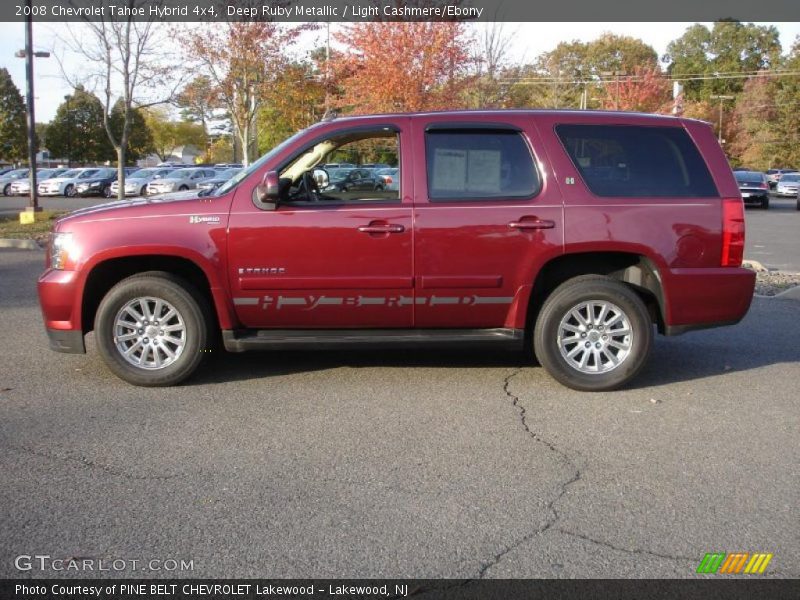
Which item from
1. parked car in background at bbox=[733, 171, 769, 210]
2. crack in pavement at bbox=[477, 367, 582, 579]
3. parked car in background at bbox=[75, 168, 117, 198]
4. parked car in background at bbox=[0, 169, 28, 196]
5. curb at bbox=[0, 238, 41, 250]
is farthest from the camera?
parked car in background at bbox=[0, 169, 28, 196]

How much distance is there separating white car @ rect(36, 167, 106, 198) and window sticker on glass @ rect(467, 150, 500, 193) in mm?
36777

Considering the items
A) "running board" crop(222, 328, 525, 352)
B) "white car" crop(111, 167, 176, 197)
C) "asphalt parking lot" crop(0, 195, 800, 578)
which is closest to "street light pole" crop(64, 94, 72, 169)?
"white car" crop(111, 167, 176, 197)

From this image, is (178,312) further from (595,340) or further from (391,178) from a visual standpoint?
(595,340)

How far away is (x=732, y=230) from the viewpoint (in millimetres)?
5859

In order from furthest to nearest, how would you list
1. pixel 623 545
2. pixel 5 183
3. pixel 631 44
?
1. pixel 631 44
2. pixel 5 183
3. pixel 623 545

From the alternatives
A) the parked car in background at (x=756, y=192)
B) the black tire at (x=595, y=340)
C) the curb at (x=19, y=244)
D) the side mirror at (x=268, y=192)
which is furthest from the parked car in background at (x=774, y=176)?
the side mirror at (x=268, y=192)

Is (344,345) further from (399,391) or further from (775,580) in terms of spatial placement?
(775,580)

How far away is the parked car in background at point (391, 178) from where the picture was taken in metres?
5.91

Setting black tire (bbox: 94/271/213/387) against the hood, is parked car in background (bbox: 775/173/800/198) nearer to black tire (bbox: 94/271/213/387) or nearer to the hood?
the hood

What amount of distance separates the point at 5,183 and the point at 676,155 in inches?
Answer: 1610

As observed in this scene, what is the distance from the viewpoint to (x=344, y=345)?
5891 mm

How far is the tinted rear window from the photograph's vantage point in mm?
5922

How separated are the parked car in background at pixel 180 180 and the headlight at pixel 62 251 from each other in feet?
90.3

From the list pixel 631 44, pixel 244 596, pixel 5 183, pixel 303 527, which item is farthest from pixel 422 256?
pixel 631 44
